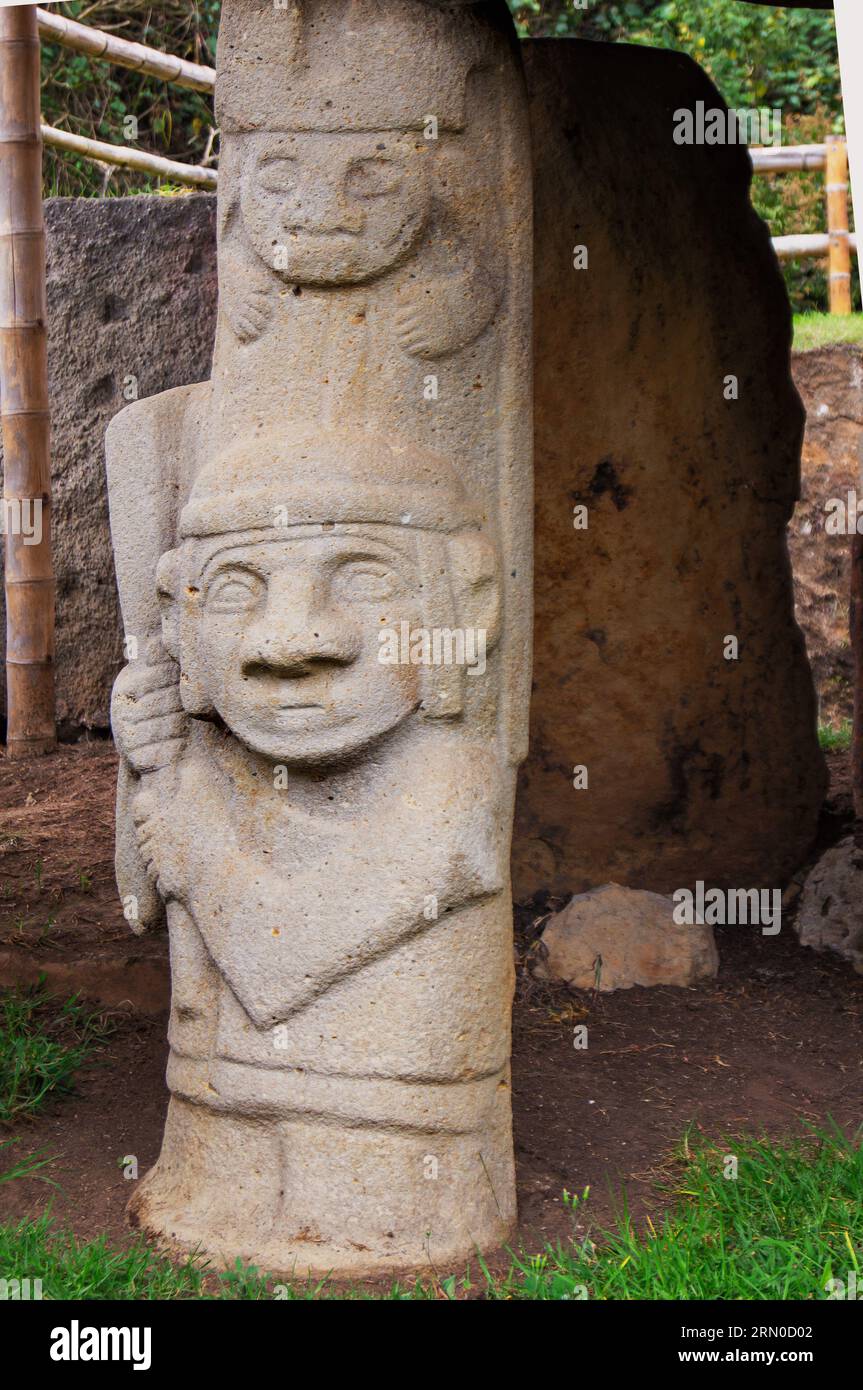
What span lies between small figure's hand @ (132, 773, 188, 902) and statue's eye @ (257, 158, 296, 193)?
45.8 inches

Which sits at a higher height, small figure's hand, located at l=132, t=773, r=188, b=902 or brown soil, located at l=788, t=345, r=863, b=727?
brown soil, located at l=788, t=345, r=863, b=727

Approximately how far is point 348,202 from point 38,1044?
223cm

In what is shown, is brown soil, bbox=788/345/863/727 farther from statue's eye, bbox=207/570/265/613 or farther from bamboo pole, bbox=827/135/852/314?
statue's eye, bbox=207/570/265/613

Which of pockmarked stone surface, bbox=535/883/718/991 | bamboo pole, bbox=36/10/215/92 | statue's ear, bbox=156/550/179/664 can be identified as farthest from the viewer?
bamboo pole, bbox=36/10/215/92

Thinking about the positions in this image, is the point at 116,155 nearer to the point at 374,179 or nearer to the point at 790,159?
the point at 790,159

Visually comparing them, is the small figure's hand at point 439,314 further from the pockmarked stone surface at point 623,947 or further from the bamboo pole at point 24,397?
the bamboo pole at point 24,397

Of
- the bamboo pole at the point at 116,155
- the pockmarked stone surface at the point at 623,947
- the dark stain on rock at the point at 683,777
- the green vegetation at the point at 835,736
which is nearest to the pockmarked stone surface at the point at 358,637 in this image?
the pockmarked stone surface at the point at 623,947

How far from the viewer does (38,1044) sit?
4.46m

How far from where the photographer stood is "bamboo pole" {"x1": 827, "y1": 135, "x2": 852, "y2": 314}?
34.6 feet

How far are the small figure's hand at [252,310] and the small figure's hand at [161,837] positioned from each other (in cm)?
89

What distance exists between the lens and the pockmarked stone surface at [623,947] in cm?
518

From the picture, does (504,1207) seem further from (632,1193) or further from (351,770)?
(351,770)

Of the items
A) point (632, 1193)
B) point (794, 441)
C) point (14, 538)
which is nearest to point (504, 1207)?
point (632, 1193)

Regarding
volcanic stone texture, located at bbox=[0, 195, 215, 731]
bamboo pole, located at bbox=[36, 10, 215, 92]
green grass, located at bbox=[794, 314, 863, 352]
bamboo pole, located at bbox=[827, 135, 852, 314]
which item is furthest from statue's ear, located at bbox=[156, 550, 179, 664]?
bamboo pole, located at bbox=[827, 135, 852, 314]
